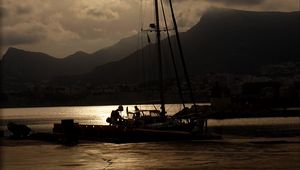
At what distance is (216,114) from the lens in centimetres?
16912

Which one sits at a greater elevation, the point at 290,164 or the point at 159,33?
the point at 159,33

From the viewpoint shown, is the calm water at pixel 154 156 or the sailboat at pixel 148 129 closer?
the calm water at pixel 154 156

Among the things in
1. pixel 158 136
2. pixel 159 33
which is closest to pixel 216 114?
pixel 159 33

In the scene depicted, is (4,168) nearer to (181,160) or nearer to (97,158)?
(97,158)

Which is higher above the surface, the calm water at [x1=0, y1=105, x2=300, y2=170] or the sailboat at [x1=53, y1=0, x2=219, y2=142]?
the sailboat at [x1=53, y1=0, x2=219, y2=142]

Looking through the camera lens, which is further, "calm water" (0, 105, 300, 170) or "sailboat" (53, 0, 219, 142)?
"sailboat" (53, 0, 219, 142)

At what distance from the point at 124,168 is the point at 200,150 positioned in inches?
382

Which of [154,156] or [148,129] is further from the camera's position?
[148,129]

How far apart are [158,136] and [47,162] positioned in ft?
59.2

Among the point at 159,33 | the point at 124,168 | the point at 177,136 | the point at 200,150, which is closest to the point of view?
the point at 124,168

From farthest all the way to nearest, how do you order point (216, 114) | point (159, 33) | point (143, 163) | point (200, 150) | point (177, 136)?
1. point (216, 114)
2. point (159, 33)
3. point (177, 136)
4. point (200, 150)
5. point (143, 163)

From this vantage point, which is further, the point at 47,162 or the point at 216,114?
the point at 216,114

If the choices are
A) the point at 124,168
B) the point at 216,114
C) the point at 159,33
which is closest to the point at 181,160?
the point at 124,168

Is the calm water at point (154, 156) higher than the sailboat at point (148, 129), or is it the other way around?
the sailboat at point (148, 129)
